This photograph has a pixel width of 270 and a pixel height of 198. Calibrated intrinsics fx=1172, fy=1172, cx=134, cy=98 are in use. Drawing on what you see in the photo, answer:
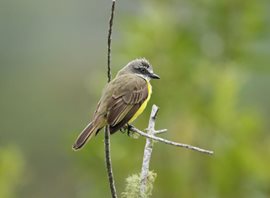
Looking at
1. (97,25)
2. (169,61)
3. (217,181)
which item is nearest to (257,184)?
(217,181)

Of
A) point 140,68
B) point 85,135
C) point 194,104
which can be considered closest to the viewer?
point 85,135

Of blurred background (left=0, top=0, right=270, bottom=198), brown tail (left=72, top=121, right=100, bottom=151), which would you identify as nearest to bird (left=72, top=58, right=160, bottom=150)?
brown tail (left=72, top=121, right=100, bottom=151)

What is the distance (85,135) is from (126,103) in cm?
55

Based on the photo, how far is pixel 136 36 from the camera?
14492 millimetres

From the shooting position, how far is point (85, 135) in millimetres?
8094

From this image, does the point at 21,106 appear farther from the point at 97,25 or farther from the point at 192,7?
the point at 192,7

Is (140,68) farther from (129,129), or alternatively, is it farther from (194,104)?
(194,104)

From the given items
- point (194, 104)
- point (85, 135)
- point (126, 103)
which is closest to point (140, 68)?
point (126, 103)

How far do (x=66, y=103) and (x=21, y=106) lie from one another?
175cm

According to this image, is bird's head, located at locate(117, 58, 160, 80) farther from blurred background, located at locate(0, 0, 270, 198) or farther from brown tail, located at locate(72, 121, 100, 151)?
blurred background, located at locate(0, 0, 270, 198)

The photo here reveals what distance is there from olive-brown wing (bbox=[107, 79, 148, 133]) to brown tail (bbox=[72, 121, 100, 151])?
0.11 m

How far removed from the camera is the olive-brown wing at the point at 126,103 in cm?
821

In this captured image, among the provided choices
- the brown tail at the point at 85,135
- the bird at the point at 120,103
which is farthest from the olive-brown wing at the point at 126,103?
the brown tail at the point at 85,135

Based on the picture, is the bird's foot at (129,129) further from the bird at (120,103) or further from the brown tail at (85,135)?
the brown tail at (85,135)
